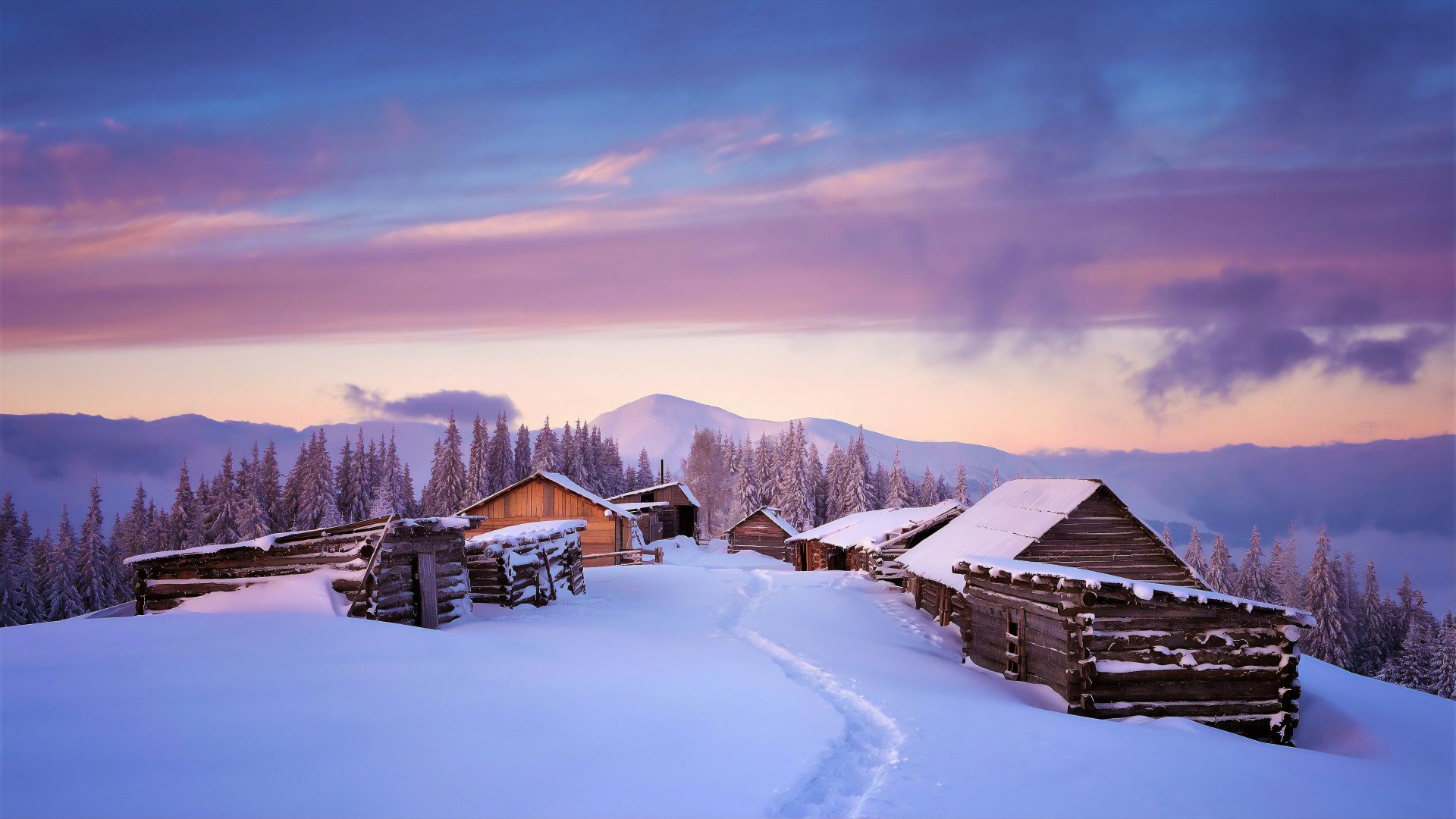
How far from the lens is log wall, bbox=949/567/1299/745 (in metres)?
13.9

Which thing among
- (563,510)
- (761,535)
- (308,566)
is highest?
(308,566)

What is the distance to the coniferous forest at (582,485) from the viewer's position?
227 feet

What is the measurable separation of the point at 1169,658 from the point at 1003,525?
34.5 ft

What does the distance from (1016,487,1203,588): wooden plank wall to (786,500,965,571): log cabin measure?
10.0 metres

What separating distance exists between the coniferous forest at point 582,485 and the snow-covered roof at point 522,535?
47000mm

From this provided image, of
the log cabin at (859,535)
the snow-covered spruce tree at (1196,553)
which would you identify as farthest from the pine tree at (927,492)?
the log cabin at (859,535)

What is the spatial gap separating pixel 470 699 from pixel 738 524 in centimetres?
5820

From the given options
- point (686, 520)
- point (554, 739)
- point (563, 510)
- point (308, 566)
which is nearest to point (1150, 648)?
point (554, 739)

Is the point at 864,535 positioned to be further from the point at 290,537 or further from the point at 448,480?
the point at 448,480

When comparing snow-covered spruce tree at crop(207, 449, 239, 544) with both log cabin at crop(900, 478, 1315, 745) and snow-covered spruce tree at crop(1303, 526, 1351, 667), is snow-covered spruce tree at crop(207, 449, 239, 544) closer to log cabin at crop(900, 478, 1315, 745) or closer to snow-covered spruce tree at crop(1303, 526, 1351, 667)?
log cabin at crop(900, 478, 1315, 745)

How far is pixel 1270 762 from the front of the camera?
10148mm

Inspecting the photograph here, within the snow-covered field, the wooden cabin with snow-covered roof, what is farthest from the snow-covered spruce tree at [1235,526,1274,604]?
the snow-covered field

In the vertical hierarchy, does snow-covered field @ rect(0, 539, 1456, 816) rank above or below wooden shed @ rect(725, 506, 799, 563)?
above

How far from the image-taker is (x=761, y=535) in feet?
217
